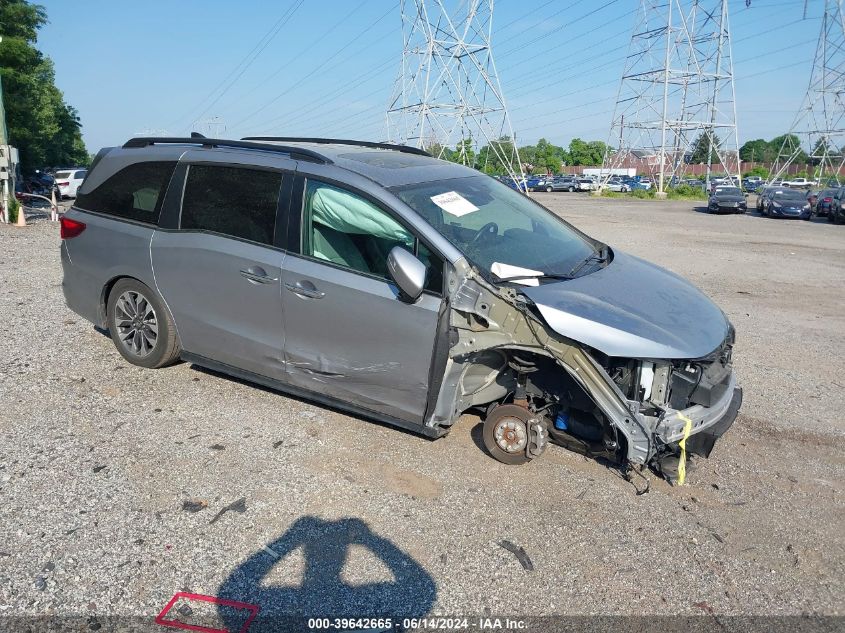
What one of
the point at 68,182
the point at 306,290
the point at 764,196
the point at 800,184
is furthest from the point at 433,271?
the point at 800,184

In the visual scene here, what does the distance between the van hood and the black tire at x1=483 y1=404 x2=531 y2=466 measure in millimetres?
736

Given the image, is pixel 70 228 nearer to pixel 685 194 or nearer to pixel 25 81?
pixel 25 81

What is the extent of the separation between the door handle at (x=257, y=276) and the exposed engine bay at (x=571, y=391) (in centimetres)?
134

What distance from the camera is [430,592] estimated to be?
9.74 feet

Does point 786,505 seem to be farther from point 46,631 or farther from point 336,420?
point 46,631

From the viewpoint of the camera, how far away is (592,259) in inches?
185

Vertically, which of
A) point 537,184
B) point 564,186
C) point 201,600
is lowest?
point 201,600

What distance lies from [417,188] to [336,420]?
171 centimetres

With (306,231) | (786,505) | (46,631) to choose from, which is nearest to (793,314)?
(786,505)

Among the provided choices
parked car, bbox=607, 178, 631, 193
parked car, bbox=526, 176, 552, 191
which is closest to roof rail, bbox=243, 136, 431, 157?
parked car, bbox=607, 178, 631, 193

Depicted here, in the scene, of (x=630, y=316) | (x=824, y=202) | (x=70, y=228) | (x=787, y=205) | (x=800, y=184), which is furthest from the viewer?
(x=800, y=184)

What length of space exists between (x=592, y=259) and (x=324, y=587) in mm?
2886

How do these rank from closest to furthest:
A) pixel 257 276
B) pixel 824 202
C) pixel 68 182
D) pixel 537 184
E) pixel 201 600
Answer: pixel 201 600 < pixel 257 276 < pixel 824 202 < pixel 68 182 < pixel 537 184

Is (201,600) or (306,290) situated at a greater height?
(306,290)
